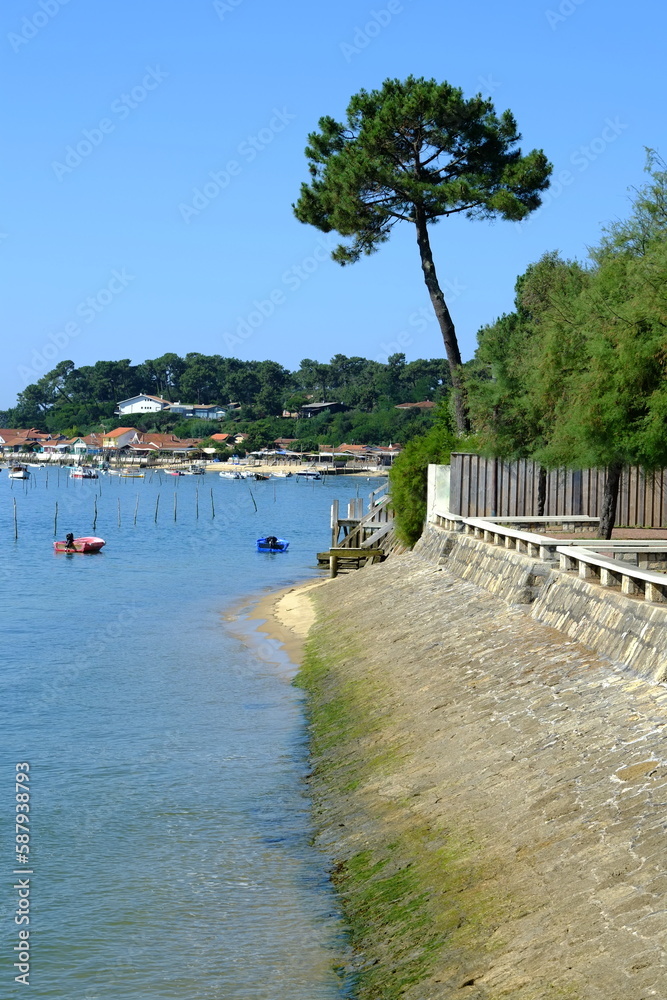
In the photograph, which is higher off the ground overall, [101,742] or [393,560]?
[393,560]

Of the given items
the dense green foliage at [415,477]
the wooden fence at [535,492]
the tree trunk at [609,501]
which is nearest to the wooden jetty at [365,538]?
the dense green foliage at [415,477]

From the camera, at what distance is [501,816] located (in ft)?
40.2

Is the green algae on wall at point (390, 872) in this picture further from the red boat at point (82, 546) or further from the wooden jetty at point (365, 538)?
the red boat at point (82, 546)

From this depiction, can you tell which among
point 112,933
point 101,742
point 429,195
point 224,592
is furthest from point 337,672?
point 224,592

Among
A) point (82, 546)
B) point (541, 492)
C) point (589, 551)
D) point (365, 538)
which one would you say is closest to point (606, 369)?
point (589, 551)

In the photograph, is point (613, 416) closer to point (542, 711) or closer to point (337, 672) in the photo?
point (337, 672)

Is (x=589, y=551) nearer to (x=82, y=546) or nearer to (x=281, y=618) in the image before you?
(x=281, y=618)

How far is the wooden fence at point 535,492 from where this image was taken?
1270 inches

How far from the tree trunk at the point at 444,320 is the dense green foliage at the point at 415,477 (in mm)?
955

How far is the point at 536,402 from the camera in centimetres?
2944

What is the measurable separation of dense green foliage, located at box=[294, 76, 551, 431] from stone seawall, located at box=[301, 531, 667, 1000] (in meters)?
21.1

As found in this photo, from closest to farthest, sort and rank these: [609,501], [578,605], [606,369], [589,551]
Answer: [578,605] → [589,551] → [606,369] → [609,501]

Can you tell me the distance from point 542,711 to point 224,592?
1357 inches

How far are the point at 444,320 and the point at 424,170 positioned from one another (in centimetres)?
542
